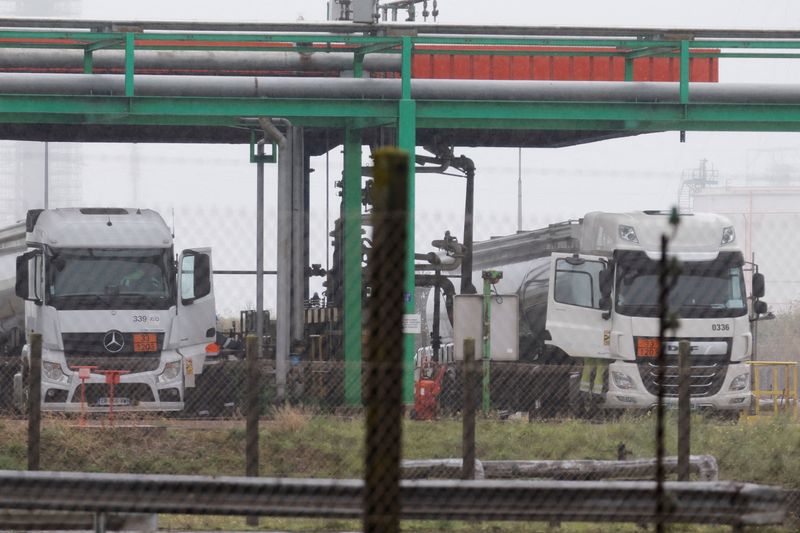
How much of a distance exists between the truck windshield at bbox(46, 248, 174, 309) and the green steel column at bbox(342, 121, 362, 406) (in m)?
2.75

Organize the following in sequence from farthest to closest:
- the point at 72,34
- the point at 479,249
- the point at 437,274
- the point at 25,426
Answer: the point at 479,249, the point at 437,274, the point at 72,34, the point at 25,426

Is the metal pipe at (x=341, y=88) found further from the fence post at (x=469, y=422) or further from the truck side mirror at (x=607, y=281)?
the fence post at (x=469, y=422)

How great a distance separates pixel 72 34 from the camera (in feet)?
57.0

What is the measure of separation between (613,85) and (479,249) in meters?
5.16

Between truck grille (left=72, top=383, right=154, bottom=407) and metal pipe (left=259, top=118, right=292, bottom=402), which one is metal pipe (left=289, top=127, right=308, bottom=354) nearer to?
metal pipe (left=259, top=118, right=292, bottom=402)

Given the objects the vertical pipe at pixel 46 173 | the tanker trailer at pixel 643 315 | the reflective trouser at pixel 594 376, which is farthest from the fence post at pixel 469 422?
the vertical pipe at pixel 46 173

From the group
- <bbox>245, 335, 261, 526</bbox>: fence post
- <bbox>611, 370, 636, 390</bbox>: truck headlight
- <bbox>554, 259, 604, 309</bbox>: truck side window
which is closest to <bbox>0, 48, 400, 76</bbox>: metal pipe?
<bbox>554, 259, 604, 309</bbox>: truck side window

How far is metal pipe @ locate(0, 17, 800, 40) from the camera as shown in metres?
17.2

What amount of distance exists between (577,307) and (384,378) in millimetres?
14695

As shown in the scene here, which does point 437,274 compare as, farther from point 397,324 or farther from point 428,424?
point 397,324

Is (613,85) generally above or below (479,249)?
above

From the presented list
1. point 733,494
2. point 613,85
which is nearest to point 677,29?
point 613,85

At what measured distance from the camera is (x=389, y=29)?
17719 mm

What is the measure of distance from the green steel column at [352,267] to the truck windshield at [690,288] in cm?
395
